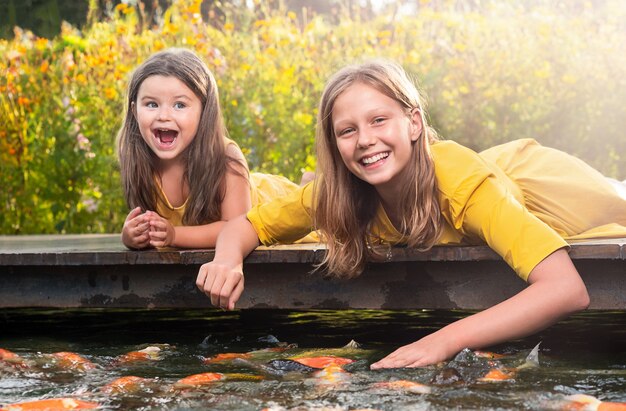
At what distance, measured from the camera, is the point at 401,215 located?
3.53 meters

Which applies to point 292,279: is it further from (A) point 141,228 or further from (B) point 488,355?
(B) point 488,355

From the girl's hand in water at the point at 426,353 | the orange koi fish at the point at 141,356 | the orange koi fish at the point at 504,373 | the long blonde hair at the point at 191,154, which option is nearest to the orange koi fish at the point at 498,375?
the orange koi fish at the point at 504,373

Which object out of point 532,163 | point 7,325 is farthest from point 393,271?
point 7,325

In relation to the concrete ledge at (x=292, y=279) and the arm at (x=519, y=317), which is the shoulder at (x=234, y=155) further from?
the arm at (x=519, y=317)

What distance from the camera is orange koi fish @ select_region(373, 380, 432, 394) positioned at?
272 centimetres

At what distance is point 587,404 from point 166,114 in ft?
7.98

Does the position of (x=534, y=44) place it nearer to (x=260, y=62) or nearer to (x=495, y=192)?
(x=260, y=62)

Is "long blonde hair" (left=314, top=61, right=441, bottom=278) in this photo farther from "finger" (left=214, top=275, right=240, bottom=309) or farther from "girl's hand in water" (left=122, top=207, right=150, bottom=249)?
"girl's hand in water" (left=122, top=207, right=150, bottom=249)

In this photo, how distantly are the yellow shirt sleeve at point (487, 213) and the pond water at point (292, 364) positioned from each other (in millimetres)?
380

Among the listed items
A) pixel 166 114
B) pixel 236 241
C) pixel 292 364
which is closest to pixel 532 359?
pixel 292 364

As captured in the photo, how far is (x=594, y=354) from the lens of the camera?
3582mm

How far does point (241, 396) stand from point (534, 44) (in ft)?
20.5

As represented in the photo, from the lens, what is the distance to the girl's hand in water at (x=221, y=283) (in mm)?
3338

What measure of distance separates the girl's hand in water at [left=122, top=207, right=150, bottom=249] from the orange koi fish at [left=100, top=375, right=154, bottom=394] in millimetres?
1100
